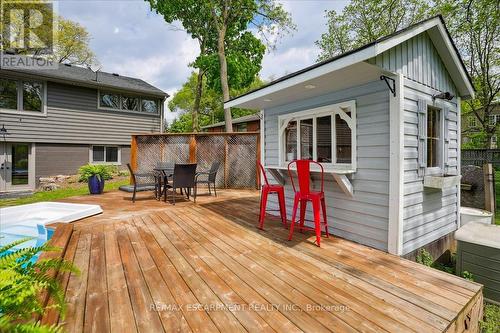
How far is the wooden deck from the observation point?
1.66 metres

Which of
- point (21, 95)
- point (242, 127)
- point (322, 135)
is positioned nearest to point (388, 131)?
point (322, 135)

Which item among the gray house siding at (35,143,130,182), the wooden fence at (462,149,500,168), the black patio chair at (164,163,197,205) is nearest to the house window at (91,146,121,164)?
the gray house siding at (35,143,130,182)

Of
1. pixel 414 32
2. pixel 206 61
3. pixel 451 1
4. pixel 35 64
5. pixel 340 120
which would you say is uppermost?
pixel 451 1

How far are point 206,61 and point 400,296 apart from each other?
1253cm

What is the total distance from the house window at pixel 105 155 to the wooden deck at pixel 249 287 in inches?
333

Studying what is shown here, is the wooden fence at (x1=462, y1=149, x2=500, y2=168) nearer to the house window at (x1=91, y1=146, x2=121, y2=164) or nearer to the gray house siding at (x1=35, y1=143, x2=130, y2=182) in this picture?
the house window at (x1=91, y1=146, x2=121, y2=164)

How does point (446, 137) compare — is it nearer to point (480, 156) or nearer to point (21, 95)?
point (480, 156)

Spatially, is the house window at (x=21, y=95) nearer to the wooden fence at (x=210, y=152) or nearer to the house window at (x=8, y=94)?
the house window at (x=8, y=94)

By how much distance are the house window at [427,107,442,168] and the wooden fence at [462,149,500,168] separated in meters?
3.81

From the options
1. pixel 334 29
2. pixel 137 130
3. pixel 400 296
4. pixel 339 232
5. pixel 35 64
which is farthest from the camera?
pixel 334 29

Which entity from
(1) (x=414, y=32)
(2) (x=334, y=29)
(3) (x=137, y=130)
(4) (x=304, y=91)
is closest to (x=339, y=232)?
(4) (x=304, y=91)

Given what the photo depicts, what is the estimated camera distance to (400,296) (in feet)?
6.48

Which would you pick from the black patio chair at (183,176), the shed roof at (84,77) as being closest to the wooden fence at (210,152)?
the black patio chair at (183,176)

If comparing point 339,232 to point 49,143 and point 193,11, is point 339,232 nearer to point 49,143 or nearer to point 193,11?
point 49,143
